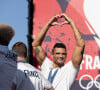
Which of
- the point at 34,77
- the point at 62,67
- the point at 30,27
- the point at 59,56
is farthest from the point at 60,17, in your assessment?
the point at 30,27

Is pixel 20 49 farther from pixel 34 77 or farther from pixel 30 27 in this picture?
pixel 30 27

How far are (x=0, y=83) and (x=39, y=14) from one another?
20.7ft

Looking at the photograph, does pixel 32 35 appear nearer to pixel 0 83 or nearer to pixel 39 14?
pixel 39 14

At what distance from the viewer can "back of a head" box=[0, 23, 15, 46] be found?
95.5 inches

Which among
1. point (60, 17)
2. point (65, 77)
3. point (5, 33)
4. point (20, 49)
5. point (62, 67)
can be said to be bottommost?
point (65, 77)

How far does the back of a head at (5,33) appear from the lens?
2426 millimetres

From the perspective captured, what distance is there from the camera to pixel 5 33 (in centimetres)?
244

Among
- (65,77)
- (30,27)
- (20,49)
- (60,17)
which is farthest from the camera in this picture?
(30,27)

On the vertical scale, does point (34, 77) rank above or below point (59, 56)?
below

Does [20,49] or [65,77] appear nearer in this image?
[20,49]

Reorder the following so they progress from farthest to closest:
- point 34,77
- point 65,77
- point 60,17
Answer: point 60,17 < point 65,77 < point 34,77

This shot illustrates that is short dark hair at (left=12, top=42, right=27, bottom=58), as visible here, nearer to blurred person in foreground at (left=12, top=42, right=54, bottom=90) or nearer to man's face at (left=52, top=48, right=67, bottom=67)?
blurred person in foreground at (left=12, top=42, right=54, bottom=90)

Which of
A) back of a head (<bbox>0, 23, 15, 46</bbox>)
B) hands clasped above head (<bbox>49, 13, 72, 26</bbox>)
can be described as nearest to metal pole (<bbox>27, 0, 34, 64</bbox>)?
hands clasped above head (<bbox>49, 13, 72, 26</bbox>)

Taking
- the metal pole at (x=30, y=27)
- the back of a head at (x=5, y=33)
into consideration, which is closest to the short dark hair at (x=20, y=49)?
the back of a head at (x=5, y=33)
